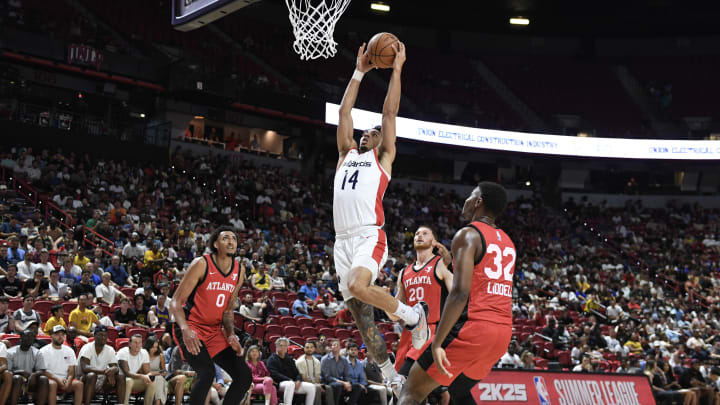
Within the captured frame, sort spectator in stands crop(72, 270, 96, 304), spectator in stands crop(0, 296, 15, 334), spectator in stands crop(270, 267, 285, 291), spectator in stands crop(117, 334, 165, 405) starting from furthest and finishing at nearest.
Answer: spectator in stands crop(270, 267, 285, 291) → spectator in stands crop(72, 270, 96, 304) → spectator in stands crop(0, 296, 15, 334) → spectator in stands crop(117, 334, 165, 405)

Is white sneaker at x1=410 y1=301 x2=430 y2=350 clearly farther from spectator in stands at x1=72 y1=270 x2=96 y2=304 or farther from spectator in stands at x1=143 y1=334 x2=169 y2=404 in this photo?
spectator in stands at x1=72 y1=270 x2=96 y2=304

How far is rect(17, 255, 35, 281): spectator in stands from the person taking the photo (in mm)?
12211

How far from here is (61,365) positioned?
9.60m

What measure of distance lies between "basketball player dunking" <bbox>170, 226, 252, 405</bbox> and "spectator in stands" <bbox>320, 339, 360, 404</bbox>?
6043 mm

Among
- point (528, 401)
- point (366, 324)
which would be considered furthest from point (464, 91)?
point (366, 324)

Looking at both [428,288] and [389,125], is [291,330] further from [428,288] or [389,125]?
[389,125]

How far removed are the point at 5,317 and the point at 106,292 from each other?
6.80 ft

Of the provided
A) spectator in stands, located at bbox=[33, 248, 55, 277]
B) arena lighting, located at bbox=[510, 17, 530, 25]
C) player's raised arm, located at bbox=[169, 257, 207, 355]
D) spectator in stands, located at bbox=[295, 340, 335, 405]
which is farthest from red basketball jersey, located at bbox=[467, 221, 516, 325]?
arena lighting, located at bbox=[510, 17, 530, 25]

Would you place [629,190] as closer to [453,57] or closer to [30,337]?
[453,57]

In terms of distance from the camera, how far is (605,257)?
28.3 m

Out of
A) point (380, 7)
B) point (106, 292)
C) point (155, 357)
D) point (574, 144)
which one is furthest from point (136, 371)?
point (380, 7)

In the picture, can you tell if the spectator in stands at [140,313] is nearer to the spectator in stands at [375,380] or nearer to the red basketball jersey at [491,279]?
the spectator in stands at [375,380]

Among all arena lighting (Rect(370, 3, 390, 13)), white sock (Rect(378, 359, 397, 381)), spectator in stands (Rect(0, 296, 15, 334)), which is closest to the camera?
white sock (Rect(378, 359, 397, 381))

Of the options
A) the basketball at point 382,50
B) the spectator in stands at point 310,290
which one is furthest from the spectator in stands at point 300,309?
the basketball at point 382,50
